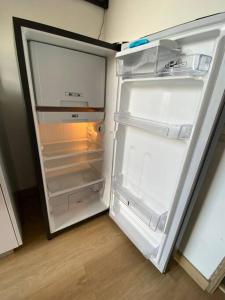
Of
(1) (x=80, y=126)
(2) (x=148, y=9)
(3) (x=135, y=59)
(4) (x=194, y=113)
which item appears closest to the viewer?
(4) (x=194, y=113)

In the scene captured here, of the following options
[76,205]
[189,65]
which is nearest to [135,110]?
[189,65]

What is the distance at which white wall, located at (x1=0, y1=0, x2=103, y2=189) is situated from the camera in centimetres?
119

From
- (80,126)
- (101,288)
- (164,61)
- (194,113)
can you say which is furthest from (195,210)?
(80,126)

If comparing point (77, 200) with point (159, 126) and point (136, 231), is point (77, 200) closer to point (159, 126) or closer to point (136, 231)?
point (136, 231)

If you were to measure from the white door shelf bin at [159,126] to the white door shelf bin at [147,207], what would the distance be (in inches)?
19.8

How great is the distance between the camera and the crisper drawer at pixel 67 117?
988mm

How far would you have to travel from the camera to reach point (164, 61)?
2.64 feet

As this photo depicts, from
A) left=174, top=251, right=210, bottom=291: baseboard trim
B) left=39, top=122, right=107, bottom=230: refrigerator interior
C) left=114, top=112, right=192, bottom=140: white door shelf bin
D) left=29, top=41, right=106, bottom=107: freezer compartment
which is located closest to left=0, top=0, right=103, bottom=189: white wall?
left=39, top=122, right=107, bottom=230: refrigerator interior

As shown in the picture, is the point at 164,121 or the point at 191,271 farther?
the point at 191,271

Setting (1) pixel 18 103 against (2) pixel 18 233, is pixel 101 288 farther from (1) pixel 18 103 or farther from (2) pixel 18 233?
(1) pixel 18 103

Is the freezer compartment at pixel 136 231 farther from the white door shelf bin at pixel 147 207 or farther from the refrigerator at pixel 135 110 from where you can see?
the white door shelf bin at pixel 147 207

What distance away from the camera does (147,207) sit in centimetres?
106

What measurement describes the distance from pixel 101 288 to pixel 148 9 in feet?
6.41

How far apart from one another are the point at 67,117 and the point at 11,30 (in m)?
0.89
